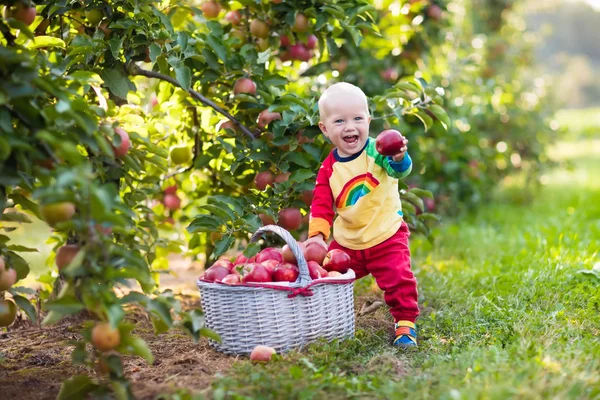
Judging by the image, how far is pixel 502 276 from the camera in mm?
3521

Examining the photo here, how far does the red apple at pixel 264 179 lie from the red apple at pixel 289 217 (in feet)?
0.52

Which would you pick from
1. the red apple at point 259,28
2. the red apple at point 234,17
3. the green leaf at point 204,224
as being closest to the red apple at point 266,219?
the green leaf at point 204,224

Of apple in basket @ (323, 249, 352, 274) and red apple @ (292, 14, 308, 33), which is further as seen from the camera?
red apple @ (292, 14, 308, 33)

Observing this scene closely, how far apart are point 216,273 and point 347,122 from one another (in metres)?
0.82

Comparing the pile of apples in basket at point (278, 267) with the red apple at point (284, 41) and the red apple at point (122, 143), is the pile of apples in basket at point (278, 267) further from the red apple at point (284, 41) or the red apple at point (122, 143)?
the red apple at point (284, 41)

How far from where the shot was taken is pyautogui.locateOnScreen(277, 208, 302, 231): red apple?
306 centimetres

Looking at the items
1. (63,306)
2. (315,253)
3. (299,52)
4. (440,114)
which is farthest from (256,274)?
(299,52)

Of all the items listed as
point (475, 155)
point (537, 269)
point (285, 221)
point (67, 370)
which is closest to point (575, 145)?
point (475, 155)

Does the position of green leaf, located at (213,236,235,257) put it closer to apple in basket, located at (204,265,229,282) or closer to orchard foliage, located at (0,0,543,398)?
orchard foliage, located at (0,0,543,398)

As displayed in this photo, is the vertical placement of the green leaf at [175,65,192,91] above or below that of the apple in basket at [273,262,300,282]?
above

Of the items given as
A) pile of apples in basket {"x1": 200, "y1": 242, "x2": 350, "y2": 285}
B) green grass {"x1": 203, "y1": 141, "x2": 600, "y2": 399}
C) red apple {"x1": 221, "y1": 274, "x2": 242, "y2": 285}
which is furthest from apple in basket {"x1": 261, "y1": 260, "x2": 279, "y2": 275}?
green grass {"x1": 203, "y1": 141, "x2": 600, "y2": 399}

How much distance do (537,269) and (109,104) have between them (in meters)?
2.27

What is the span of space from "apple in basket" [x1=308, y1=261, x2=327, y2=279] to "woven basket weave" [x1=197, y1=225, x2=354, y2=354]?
64mm

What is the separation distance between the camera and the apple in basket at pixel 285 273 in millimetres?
2590
